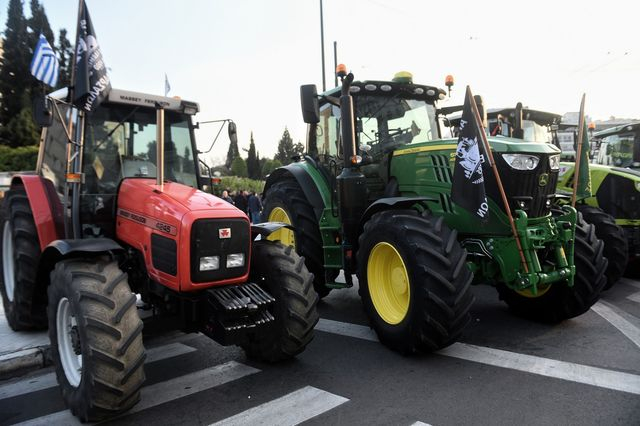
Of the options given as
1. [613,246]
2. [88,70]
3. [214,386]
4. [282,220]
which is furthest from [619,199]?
[88,70]

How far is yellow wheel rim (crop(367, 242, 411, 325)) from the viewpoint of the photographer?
4.76 metres

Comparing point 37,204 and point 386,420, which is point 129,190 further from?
point 386,420

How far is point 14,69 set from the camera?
107 feet

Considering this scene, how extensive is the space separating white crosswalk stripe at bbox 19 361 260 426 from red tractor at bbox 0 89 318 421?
0.53ft

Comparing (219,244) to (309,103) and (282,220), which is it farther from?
(282,220)

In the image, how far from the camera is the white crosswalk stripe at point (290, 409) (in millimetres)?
3240

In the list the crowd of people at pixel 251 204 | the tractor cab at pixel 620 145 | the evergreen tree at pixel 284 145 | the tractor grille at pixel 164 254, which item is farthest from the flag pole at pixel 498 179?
the evergreen tree at pixel 284 145

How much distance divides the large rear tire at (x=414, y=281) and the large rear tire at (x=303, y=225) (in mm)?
1356

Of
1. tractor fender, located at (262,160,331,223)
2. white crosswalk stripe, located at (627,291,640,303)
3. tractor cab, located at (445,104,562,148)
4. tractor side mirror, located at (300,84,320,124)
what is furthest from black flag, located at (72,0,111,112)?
tractor cab, located at (445,104,562,148)

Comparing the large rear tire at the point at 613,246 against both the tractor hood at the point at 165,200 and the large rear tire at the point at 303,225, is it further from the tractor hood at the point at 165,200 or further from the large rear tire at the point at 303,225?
the tractor hood at the point at 165,200

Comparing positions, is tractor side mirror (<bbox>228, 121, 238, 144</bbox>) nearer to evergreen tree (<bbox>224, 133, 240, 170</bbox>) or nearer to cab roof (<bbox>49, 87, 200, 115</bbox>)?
evergreen tree (<bbox>224, 133, 240, 170</bbox>)

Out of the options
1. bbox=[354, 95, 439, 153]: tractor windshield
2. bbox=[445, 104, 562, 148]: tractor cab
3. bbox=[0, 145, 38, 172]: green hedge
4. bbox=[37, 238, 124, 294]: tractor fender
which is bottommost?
bbox=[37, 238, 124, 294]: tractor fender

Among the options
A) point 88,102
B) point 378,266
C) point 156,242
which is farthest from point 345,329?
point 88,102

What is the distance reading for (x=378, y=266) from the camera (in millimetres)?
4957
